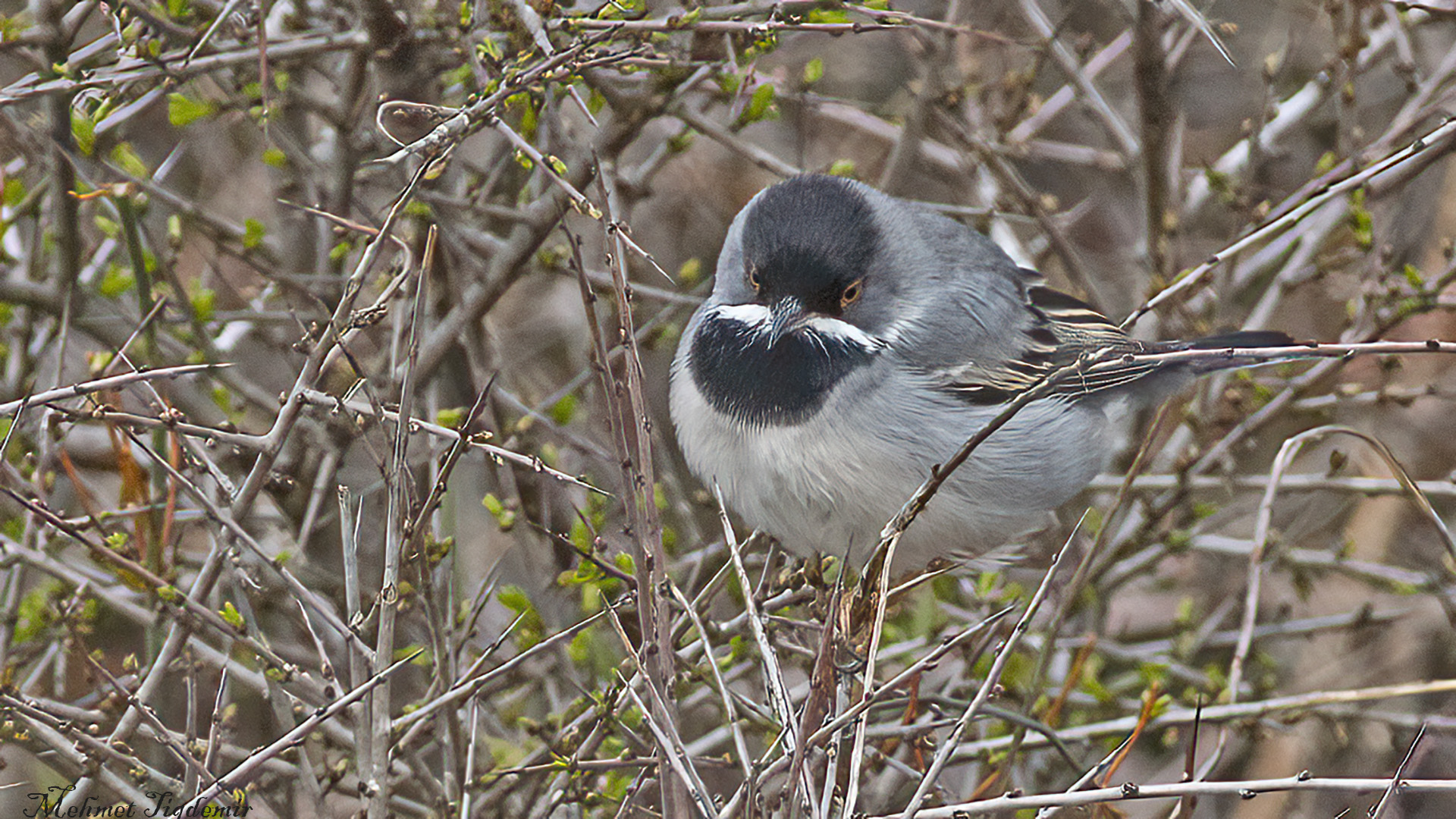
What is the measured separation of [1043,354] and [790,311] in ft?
4.33

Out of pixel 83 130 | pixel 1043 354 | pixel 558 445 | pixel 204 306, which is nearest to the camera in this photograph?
pixel 83 130

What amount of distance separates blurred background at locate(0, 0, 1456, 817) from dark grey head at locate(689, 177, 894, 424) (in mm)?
356

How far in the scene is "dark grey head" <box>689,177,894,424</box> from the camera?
411 centimetres

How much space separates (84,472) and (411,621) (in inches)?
101

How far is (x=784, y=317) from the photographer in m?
4.11

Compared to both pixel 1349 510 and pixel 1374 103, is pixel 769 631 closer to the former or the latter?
pixel 1349 510

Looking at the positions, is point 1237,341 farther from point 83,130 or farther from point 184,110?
point 83,130

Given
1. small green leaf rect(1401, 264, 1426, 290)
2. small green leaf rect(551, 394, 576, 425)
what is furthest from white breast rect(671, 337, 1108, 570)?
small green leaf rect(1401, 264, 1426, 290)

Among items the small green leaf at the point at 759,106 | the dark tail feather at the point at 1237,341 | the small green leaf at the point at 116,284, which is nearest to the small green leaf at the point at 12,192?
the small green leaf at the point at 116,284

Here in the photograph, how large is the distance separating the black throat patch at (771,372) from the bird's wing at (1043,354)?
1.46 ft

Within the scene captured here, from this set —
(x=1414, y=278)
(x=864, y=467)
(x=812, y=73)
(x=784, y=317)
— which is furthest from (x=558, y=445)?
(x=1414, y=278)

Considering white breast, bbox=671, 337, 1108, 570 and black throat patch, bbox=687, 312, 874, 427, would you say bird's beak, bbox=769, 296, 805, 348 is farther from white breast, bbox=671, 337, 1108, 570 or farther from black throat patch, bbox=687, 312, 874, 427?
white breast, bbox=671, 337, 1108, 570

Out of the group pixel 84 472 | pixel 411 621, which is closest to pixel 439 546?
pixel 411 621

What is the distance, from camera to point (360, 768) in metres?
2.59
